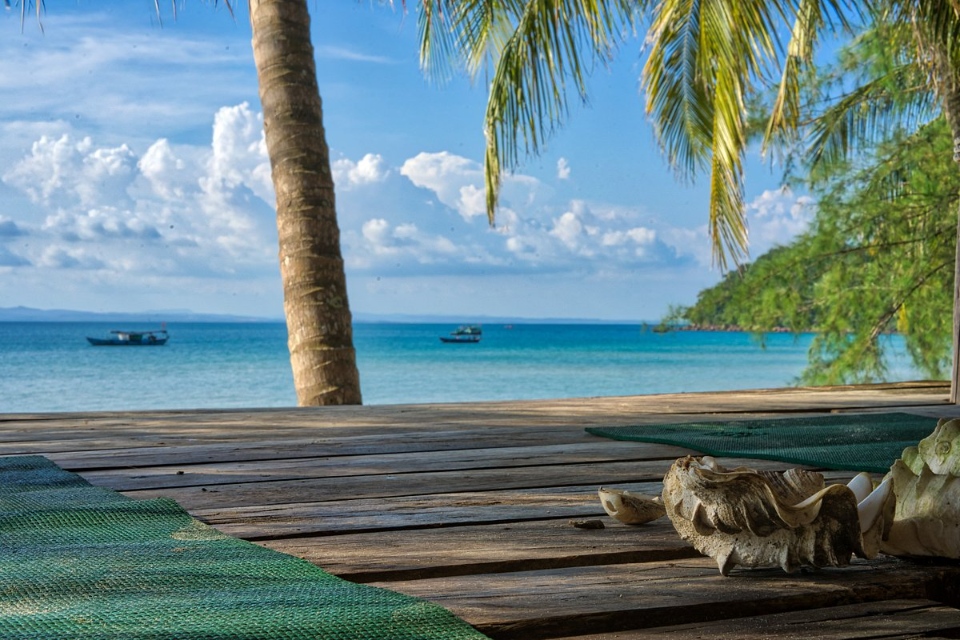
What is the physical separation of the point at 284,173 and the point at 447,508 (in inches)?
131

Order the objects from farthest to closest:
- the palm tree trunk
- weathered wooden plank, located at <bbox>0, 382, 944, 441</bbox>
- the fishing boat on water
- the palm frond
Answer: the fishing boat on water < the palm frond < the palm tree trunk < weathered wooden plank, located at <bbox>0, 382, 944, 441</bbox>

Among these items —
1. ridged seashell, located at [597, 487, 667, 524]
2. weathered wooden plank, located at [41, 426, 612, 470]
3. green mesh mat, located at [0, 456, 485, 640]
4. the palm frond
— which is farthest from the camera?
the palm frond

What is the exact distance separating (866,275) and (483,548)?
9.01 meters

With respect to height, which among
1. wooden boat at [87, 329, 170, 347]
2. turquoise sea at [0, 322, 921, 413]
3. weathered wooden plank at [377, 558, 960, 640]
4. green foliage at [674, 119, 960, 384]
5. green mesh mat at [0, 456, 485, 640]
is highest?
wooden boat at [87, 329, 170, 347]

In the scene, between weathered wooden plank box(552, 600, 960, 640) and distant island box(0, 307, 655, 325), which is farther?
distant island box(0, 307, 655, 325)

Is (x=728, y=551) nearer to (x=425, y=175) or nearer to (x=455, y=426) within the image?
(x=455, y=426)

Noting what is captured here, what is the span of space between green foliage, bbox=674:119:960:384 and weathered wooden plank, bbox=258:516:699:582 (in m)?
8.22

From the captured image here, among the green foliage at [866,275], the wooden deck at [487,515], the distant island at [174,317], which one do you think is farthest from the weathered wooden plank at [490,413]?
the distant island at [174,317]

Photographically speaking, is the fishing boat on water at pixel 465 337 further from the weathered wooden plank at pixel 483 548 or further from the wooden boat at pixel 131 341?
the weathered wooden plank at pixel 483 548

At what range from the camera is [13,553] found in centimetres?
123

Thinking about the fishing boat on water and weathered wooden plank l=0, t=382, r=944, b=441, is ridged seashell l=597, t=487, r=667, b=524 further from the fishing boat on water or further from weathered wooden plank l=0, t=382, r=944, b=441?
the fishing boat on water

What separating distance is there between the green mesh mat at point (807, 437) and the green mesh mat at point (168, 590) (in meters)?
1.26

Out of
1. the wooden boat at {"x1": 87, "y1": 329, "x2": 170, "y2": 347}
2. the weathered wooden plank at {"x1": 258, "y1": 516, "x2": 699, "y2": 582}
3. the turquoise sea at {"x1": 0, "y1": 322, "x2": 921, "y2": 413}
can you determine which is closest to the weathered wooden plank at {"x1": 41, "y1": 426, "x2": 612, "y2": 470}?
the weathered wooden plank at {"x1": 258, "y1": 516, "x2": 699, "y2": 582}

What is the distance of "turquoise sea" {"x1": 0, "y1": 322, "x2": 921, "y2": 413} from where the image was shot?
29828mm
